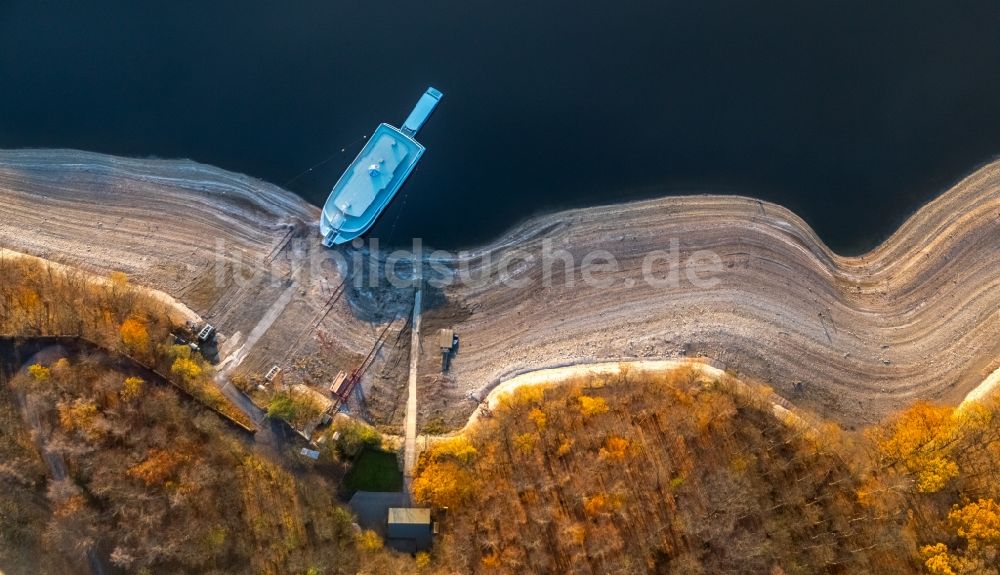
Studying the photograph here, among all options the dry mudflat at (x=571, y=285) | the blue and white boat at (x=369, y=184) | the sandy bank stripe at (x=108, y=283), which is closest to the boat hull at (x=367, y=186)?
the blue and white boat at (x=369, y=184)

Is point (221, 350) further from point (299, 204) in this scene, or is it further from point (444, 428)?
→ point (444, 428)

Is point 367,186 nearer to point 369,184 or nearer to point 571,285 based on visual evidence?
point 369,184

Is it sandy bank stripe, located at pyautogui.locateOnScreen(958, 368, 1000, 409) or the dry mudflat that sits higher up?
the dry mudflat

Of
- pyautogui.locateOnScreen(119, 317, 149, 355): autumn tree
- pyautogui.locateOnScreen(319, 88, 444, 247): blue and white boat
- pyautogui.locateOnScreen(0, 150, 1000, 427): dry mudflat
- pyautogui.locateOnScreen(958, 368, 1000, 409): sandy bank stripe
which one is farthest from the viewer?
pyautogui.locateOnScreen(319, 88, 444, 247): blue and white boat

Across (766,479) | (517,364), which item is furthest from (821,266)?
(517,364)

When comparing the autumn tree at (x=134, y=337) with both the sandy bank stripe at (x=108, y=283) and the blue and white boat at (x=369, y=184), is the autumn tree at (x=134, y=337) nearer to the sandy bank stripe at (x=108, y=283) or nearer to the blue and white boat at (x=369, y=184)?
the sandy bank stripe at (x=108, y=283)

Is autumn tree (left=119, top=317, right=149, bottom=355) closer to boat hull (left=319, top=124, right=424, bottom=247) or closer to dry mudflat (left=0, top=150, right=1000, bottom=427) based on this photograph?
dry mudflat (left=0, top=150, right=1000, bottom=427)

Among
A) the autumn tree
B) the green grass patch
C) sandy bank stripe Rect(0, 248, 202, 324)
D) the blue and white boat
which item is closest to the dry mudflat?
sandy bank stripe Rect(0, 248, 202, 324)
